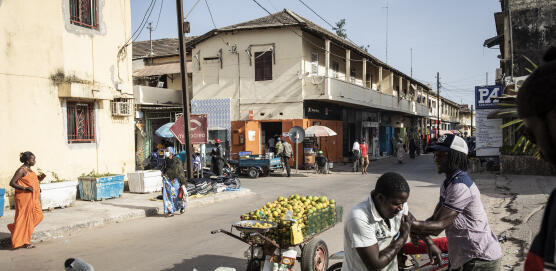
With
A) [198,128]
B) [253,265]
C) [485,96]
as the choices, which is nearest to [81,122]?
[198,128]

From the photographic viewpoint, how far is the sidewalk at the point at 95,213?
8297mm

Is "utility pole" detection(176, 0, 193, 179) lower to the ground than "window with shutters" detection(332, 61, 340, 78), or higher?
lower

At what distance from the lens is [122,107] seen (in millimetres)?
13656

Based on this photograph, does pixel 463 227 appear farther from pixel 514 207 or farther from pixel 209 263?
pixel 514 207

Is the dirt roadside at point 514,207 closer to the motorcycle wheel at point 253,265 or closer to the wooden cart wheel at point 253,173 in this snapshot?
the motorcycle wheel at point 253,265

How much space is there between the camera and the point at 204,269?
584 cm

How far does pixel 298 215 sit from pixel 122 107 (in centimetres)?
1026

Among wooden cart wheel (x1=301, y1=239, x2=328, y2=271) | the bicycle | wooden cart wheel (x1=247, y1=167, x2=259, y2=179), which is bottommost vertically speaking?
wooden cart wheel (x1=247, y1=167, x2=259, y2=179)

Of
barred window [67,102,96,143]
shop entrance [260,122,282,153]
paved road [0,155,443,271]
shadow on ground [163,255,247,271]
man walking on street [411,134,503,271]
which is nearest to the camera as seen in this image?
man walking on street [411,134,503,271]

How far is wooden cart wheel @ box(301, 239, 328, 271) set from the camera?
17.0ft

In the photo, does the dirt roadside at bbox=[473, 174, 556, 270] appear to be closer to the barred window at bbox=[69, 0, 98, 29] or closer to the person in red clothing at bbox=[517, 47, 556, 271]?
the person in red clothing at bbox=[517, 47, 556, 271]

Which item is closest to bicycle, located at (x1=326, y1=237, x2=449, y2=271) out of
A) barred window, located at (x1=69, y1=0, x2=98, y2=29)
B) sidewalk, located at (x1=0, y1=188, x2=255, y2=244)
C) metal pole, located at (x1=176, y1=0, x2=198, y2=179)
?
sidewalk, located at (x1=0, y1=188, x2=255, y2=244)

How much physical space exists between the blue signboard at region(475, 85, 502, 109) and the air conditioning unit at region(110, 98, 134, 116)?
15276 mm

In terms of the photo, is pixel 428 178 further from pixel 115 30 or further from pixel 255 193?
pixel 115 30
